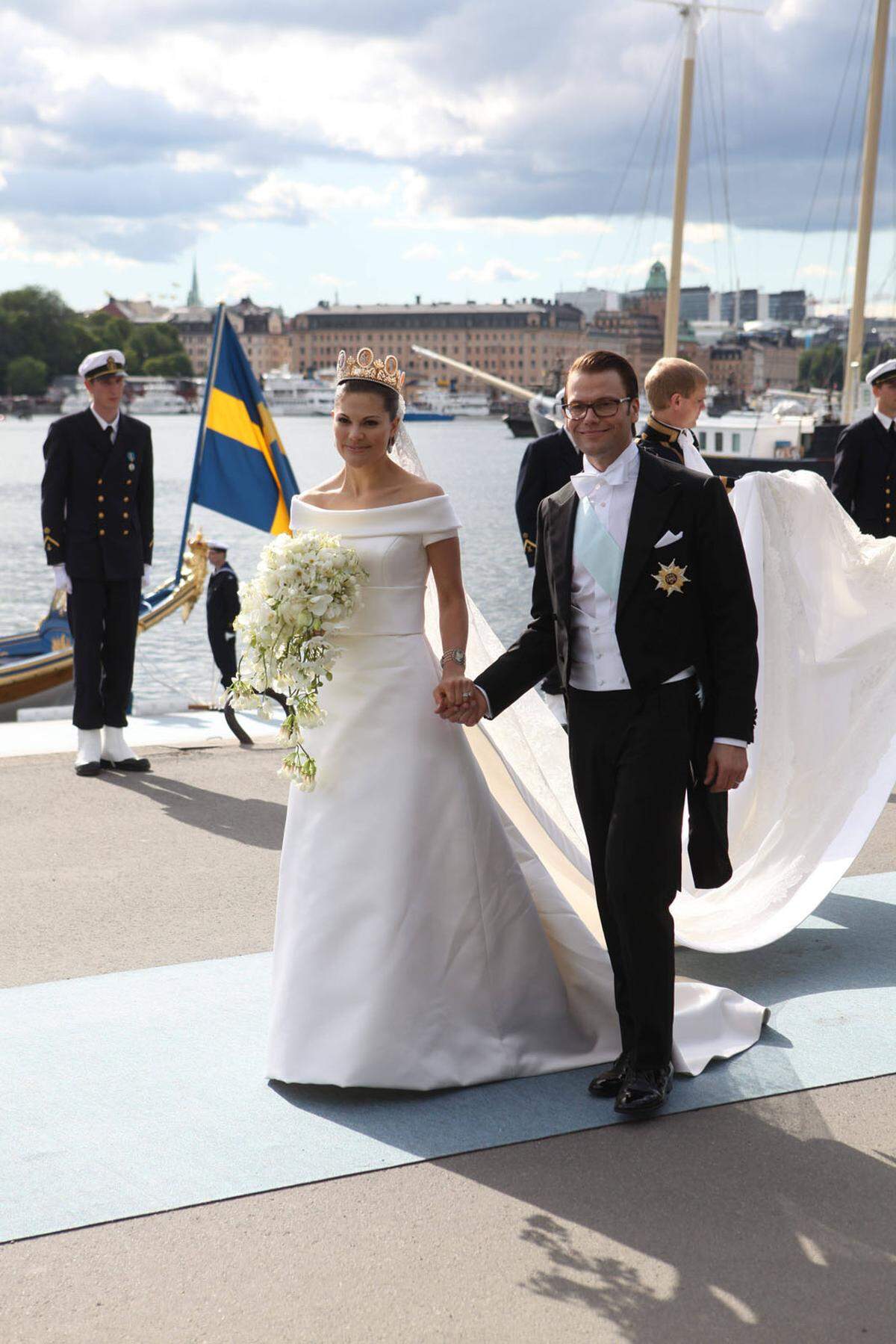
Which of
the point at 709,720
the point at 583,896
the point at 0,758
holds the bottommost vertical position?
the point at 0,758

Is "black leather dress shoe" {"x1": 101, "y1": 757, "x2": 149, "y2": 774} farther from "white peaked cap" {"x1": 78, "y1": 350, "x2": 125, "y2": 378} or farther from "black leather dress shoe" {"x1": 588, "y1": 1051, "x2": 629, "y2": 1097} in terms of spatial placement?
"black leather dress shoe" {"x1": 588, "y1": 1051, "x2": 629, "y2": 1097}

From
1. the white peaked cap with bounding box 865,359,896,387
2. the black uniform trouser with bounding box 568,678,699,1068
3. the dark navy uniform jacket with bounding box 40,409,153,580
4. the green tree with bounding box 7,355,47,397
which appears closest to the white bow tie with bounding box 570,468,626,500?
the black uniform trouser with bounding box 568,678,699,1068

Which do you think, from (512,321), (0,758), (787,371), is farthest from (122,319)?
(0,758)

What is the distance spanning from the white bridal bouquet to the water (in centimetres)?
962

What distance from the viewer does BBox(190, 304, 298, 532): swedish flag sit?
40.1 feet

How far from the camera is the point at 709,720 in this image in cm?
391

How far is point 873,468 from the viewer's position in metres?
8.46

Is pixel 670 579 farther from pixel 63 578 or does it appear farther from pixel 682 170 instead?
pixel 682 170

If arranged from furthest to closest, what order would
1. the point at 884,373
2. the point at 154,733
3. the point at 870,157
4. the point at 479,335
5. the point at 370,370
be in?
the point at 479,335, the point at 870,157, the point at 154,733, the point at 884,373, the point at 370,370

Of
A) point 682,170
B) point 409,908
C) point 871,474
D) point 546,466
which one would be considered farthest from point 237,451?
point 682,170

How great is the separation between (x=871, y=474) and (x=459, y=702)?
16.7ft

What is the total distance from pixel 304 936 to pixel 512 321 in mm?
184927

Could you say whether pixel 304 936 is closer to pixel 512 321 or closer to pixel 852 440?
pixel 852 440

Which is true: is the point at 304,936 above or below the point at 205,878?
above
